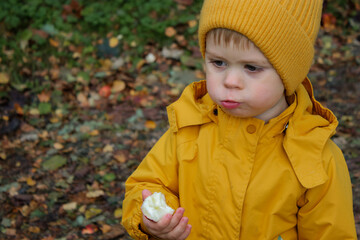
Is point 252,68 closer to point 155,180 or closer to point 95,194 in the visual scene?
point 155,180

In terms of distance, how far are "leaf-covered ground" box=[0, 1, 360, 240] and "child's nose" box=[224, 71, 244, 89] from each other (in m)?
1.93

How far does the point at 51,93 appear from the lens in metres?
4.79

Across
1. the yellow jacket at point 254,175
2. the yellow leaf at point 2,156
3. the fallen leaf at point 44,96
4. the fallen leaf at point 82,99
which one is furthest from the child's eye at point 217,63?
the fallen leaf at point 44,96

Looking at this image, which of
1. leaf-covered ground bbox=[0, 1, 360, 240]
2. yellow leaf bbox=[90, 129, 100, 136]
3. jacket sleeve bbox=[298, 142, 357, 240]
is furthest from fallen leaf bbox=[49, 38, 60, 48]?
jacket sleeve bbox=[298, 142, 357, 240]

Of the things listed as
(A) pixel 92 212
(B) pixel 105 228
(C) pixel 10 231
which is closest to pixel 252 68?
(B) pixel 105 228

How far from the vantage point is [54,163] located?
3908 millimetres

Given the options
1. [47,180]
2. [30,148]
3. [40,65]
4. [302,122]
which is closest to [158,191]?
[302,122]

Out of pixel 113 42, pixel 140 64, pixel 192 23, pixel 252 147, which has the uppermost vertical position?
pixel 252 147

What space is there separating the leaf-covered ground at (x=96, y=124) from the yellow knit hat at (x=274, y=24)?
1910 mm

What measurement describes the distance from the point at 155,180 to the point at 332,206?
0.86m

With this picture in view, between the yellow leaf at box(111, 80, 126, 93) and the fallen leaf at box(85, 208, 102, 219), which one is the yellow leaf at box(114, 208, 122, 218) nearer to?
the fallen leaf at box(85, 208, 102, 219)

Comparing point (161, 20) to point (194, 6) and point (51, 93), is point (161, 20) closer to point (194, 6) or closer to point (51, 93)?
point (194, 6)

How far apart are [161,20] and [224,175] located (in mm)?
3922

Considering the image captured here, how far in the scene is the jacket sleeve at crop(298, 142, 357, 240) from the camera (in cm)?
186
